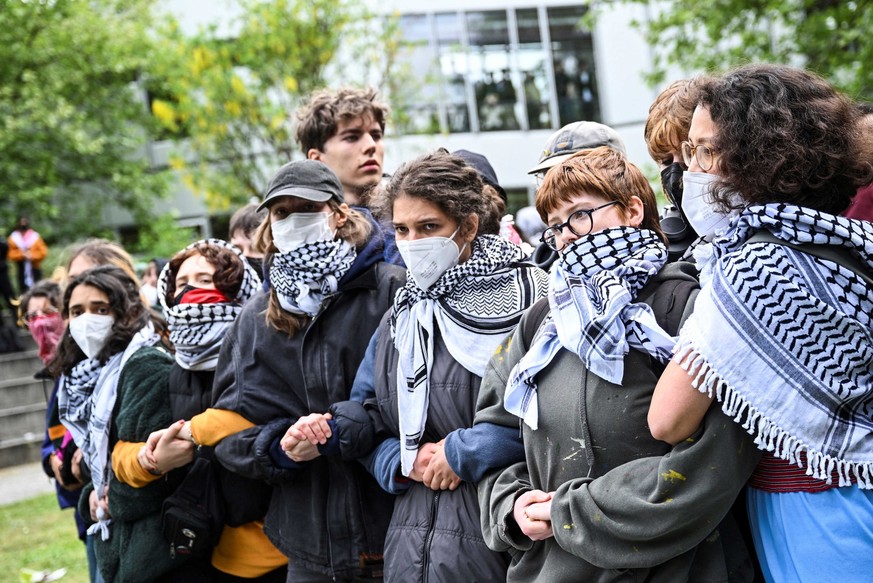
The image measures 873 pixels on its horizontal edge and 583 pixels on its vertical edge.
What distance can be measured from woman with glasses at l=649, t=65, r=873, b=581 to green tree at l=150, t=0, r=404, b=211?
12.2m

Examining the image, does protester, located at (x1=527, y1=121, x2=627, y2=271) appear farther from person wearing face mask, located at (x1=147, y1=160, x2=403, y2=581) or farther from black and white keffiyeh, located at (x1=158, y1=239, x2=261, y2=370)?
black and white keffiyeh, located at (x1=158, y1=239, x2=261, y2=370)

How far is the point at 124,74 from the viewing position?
2183 cm

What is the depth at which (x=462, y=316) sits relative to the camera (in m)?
3.04

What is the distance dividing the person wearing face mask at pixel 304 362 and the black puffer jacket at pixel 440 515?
1.20 ft

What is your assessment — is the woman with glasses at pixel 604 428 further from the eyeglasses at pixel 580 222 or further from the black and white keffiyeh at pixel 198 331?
the black and white keffiyeh at pixel 198 331

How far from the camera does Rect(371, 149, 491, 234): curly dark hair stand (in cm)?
313

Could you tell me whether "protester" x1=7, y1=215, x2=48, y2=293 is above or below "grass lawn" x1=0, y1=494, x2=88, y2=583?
above

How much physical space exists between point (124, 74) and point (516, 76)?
9.19 meters

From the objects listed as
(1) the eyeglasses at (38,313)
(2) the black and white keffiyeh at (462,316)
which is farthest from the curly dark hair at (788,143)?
(1) the eyeglasses at (38,313)

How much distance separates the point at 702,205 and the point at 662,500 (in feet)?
2.51

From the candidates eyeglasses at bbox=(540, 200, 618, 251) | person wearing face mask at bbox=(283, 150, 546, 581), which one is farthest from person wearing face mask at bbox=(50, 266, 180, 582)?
eyeglasses at bbox=(540, 200, 618, 251)

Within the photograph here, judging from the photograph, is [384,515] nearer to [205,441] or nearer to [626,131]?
[205,441]

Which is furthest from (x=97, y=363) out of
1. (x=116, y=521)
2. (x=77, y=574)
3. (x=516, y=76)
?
(x=516, y=76)

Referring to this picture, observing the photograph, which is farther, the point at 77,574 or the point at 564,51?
the point at 564,51
